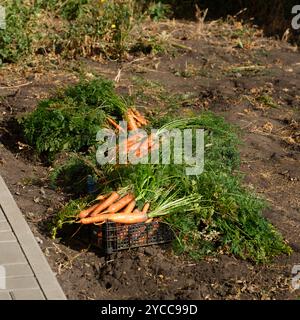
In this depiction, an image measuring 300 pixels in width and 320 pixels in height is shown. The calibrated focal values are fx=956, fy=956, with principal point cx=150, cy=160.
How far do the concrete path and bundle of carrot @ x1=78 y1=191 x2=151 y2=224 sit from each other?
431mm

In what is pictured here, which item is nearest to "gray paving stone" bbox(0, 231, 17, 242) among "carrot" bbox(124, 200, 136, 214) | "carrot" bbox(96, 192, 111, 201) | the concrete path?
the concrete path

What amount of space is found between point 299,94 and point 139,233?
143 inches

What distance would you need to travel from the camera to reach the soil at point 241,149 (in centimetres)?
653

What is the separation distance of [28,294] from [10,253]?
559 mm

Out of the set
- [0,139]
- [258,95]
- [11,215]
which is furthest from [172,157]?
[258,95]

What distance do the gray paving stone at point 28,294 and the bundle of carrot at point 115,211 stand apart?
2.52 ft

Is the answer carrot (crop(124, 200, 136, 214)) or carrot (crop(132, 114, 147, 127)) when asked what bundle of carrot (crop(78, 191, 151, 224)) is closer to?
carrot (crop(124, 200, 136, 214))

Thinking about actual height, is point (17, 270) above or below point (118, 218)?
below

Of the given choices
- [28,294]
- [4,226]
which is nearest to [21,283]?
[28,294]

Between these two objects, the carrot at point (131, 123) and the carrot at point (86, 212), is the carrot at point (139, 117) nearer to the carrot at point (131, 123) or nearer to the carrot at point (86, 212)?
the carrot at point (131, 123)

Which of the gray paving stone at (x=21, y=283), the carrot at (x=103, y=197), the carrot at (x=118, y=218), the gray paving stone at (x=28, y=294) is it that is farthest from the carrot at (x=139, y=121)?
the gray paving stone at (x=28, y=294)

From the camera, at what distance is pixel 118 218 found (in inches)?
264

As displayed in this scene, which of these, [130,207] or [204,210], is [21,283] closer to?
[130,207]
